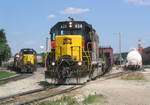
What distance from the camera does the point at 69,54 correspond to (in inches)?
445

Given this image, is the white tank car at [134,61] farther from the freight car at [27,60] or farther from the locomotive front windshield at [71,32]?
the locomotive front windshield at [71,32]

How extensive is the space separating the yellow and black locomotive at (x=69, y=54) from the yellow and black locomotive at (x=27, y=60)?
13.8 metres

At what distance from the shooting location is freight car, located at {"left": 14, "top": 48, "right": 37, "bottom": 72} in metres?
25.2

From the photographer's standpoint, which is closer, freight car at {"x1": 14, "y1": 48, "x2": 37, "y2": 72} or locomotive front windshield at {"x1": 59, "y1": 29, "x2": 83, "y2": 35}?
locomotive front windshield at {"x1": 59, "y1": 29, "x2": 83, "y2": 35}

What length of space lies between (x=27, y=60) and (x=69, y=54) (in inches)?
599

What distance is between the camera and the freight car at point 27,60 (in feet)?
82.8

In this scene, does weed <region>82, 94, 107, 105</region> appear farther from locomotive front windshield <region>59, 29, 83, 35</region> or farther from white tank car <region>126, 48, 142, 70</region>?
white tank car <region>126, 48, 142, 70</region>

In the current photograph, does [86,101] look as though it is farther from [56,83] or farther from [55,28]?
[55,28]

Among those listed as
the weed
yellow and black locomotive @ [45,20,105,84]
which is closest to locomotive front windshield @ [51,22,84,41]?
yellow and black locomotive @ [45,20,105,84]

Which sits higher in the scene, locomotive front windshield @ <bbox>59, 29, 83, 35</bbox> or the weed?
locomotive front windshield @ <bbox>59, 29, 83, 35</bbox>

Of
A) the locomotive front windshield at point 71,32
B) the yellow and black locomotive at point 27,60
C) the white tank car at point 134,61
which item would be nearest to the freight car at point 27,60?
the yellow and black locomotive at point 27,60

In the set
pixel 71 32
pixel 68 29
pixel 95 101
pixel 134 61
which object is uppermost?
pixel 68 29

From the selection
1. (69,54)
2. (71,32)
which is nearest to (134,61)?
(71,32)

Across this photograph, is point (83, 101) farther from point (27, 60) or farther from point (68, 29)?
point (27, 60)
